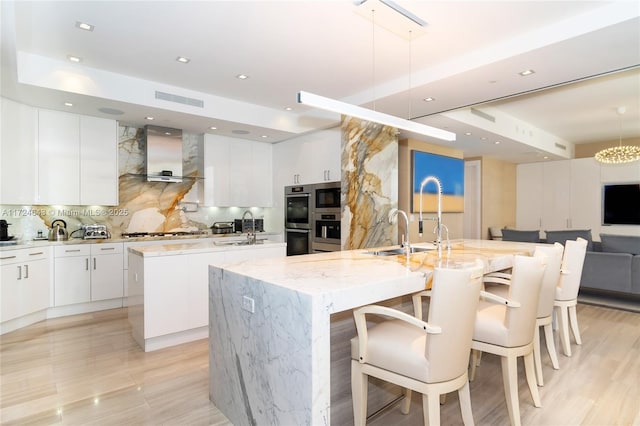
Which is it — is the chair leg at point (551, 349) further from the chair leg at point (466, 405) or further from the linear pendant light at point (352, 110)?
the linear pendant light at point (352, 110)

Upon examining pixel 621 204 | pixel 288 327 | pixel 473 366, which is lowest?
pixel 473 366

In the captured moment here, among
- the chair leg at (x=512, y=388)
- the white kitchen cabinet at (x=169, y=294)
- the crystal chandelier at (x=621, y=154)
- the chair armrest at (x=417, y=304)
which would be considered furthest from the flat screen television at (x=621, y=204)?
the white kitchen cabinet at (x=169, y=294)

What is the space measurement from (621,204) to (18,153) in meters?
10.4

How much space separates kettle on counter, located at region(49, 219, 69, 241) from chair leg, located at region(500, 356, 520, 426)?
4.99 metres

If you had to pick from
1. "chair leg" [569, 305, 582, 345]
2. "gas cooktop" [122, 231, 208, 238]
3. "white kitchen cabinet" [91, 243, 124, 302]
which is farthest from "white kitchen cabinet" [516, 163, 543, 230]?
"white kitchen cabinet" [91, 243, 124, 302]

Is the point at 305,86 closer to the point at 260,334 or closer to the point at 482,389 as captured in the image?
the point at 260,334

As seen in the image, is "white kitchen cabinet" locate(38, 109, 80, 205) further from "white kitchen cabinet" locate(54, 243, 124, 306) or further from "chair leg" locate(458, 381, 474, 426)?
"chair leg" locate(458, 381, 474, 426)

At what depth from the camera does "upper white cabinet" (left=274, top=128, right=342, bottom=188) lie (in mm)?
5277

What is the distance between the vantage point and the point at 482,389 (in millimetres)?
2525

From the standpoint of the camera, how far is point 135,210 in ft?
17.3

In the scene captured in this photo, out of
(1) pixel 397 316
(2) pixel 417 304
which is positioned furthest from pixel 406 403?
(1) pixel 397 316

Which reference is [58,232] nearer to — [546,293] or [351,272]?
[351,272]

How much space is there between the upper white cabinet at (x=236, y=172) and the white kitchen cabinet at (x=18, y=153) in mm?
2112

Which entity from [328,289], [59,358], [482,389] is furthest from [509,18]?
[59,358]
